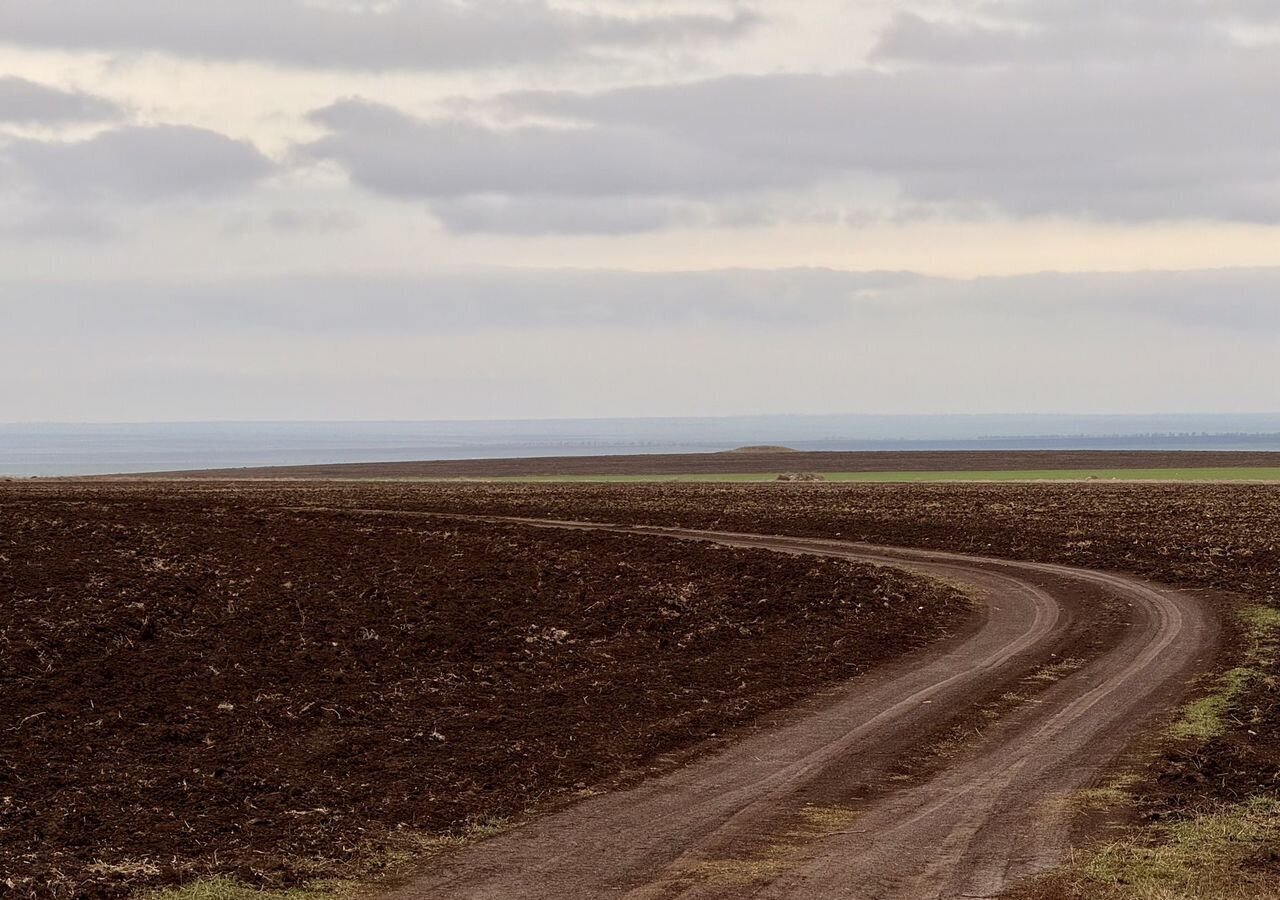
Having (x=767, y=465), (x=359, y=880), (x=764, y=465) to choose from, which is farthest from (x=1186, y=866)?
(x=764, y=465)

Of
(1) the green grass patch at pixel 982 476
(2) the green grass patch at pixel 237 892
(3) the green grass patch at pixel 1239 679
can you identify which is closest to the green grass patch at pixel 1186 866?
(3) the green grass patch at pixel 1239 679

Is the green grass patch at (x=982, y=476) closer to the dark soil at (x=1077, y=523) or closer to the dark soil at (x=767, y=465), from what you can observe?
the dark soil at (x=767, y=465)

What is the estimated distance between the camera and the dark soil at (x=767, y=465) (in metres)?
137

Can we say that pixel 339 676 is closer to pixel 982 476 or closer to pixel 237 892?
pixel 237 892

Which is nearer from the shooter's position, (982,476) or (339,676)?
(339,676)

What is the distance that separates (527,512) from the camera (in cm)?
6069

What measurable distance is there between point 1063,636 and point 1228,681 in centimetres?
523

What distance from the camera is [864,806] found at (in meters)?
14.2

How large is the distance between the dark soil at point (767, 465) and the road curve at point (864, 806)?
108075 mm

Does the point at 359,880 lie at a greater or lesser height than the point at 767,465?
lesser

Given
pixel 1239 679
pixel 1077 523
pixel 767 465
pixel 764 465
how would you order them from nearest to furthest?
1. pixel 1239 679
2. pixel 1077 523
3. pixel 767 465
4. pixel 764 465

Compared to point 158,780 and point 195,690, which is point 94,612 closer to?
point 195,690

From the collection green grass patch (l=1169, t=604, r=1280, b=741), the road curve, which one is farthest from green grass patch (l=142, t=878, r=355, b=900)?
green grass patch (l=1169, t=604, r=1280, b=741)

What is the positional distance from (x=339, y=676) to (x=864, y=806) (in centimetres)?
942
